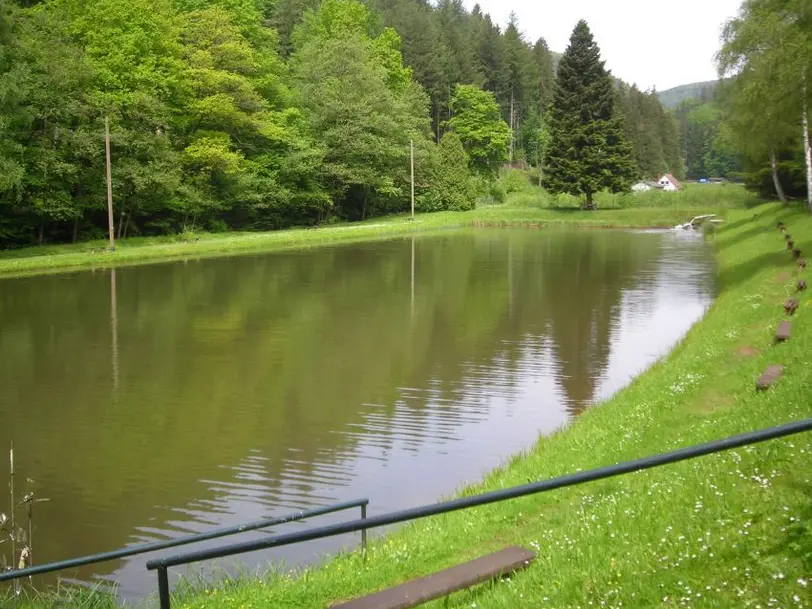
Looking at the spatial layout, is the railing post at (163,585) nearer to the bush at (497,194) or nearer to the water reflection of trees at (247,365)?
the water reflection of trees at (247,365)

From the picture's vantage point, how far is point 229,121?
167 feet

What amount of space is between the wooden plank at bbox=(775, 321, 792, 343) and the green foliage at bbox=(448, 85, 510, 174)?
73256 mm

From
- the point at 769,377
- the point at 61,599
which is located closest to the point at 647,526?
the point at 61,599

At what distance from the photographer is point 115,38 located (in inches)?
1693

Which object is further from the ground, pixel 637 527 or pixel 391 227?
pixel 391 227

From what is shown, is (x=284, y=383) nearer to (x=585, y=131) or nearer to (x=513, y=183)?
(x=585, y=131)

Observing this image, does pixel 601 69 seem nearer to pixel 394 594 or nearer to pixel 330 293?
pixel 330 293

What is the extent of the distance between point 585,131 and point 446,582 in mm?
67242

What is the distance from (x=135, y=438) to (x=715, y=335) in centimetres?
1145

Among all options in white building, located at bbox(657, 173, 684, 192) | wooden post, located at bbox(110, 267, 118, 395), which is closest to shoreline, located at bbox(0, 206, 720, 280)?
wooden post, located at bbox(110, 267, 118, 395)

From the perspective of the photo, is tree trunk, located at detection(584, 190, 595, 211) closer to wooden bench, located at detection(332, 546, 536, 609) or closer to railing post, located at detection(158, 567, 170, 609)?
wooden bench, located at detection(332, 546, 536, 609)

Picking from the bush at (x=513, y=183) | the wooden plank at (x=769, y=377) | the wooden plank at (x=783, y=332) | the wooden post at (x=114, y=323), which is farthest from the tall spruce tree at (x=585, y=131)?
the wooden plank at (x=769, y=377)

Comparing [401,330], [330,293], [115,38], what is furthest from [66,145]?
[401,330]

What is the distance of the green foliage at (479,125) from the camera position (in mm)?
85062
